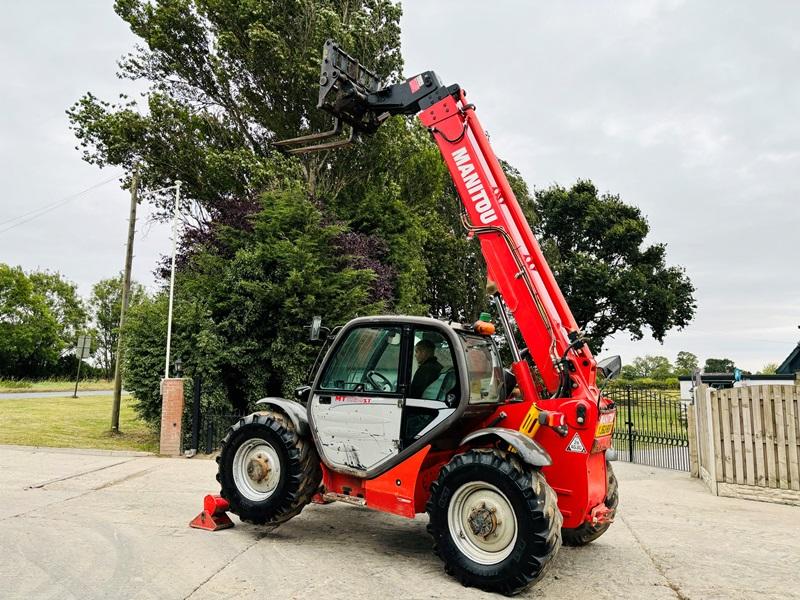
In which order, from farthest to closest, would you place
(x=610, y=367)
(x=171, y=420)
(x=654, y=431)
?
(x=654, y=431) < (x=171, y=420) < (x=610, y=367)

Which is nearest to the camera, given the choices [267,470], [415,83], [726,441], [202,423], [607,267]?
[267,470]

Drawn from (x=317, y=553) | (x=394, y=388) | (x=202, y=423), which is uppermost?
(x=394, y=388)

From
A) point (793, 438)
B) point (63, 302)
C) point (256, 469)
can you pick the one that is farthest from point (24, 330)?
point (793, 438)

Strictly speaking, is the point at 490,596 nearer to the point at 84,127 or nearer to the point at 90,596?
the point at 90,596

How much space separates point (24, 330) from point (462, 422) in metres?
60.3

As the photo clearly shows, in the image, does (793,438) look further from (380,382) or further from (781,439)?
(380,382)

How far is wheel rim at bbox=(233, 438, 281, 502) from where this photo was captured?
6.01 meters

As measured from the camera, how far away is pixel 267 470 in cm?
605

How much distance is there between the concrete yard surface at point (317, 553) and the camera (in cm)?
458

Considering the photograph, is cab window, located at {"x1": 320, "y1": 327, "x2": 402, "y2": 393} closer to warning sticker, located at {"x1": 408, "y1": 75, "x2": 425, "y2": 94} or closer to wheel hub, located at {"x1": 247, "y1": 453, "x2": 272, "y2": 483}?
wheel hub, located at {"x1": 247, "y1": 453, "x2": 272, "y2": 483}

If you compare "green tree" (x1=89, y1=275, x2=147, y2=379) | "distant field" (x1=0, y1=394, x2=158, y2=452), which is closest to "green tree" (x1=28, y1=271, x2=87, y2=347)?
"green tree" (x1=89, y1=275, x2=147, y2=379)

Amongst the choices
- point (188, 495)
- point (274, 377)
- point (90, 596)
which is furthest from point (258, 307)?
point (90, 596)

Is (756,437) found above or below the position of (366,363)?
below

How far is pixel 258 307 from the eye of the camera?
13.3 meters
